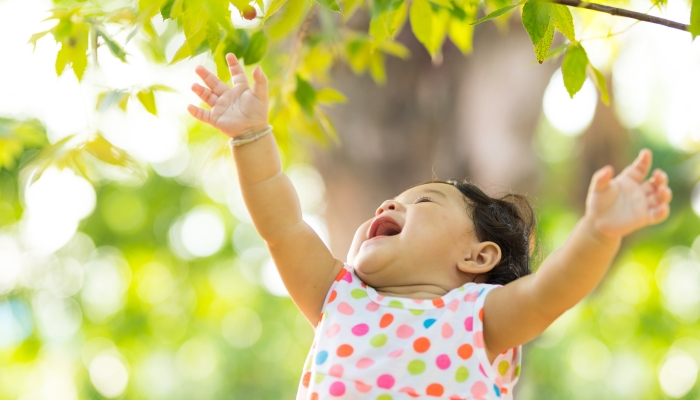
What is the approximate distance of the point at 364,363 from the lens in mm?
1145

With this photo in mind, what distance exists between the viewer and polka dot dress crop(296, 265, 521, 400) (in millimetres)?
1120

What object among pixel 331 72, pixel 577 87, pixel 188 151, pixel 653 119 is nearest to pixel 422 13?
pixel 577 87

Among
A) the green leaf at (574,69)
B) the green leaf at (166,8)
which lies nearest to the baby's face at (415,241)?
the green leaf at (574,69)

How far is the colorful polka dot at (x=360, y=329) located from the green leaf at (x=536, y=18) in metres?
0.54

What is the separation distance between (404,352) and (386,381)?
57 mm

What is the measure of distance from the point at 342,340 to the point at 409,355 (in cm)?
12

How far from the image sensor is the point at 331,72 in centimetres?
310

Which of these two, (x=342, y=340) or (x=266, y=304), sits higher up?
(x=342, y=340)

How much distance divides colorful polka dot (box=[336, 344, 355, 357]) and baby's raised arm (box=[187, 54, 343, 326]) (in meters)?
0.14

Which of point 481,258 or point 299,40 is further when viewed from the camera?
point 299,40

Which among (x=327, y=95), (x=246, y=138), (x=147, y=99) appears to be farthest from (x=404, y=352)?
(x=327, y=95)

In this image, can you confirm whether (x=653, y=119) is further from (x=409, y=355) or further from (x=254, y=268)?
(x=409, y=355)

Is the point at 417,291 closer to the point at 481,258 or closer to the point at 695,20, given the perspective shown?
the point at 481,258

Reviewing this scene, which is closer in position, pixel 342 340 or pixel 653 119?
pixel 342 340
